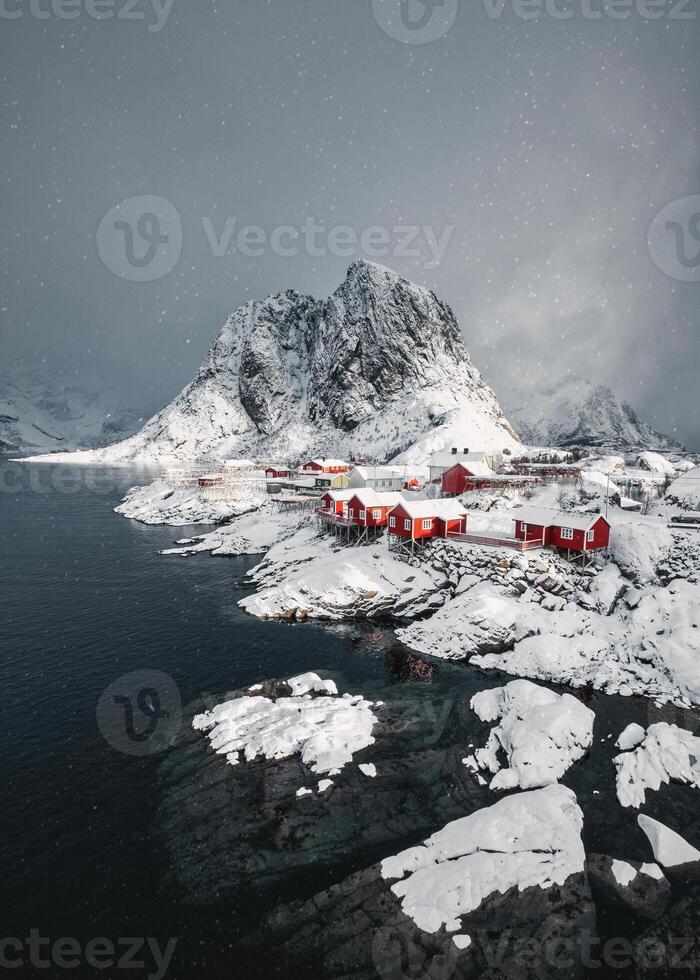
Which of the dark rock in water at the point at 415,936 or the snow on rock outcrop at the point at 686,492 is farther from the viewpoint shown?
the snow on rock outcrop at the point at 686,492

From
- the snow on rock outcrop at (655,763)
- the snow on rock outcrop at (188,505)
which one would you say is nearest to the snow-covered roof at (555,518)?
the snow on rock outcrop at (655,763)

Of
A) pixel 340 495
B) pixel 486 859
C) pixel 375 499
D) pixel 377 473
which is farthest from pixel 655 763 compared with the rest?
pixel 377 473

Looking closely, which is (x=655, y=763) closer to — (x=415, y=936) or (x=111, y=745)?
(x=415, y=936)

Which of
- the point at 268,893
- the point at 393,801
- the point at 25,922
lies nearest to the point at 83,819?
the point at 25,922

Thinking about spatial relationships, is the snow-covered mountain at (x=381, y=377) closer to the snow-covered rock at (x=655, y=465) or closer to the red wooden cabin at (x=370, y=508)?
the snow-covered rock at (x=655, y=465)

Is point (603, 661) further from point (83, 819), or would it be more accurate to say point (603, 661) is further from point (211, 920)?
point (83, 819)

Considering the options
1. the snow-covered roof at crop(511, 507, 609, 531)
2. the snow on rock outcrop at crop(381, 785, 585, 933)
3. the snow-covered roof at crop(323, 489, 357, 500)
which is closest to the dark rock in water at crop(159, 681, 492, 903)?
the snow on rock outcrop at crop(381, 785, 585, 933)
